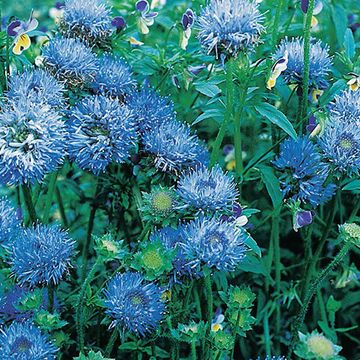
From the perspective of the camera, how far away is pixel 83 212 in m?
1.84

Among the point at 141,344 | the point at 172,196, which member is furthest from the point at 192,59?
the point at 141,344

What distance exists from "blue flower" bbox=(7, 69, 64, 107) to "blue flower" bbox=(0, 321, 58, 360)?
0.33m

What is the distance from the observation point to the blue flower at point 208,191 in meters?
1.06

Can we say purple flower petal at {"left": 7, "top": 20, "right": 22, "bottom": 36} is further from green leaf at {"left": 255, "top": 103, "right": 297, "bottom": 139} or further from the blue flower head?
the blue flower head

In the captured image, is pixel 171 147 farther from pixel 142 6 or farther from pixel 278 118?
pixel 142 6

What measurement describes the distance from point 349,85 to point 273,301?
1.61 ft

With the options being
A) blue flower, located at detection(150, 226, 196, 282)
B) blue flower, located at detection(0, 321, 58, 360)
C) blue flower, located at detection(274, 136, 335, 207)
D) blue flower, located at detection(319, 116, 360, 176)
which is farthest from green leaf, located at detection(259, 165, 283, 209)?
blue flower, located at detection(0, 321, 58, 360)

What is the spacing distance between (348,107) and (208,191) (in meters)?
0.30

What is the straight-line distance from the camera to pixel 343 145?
3.77ft

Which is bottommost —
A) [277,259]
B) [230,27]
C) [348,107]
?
[277,259]

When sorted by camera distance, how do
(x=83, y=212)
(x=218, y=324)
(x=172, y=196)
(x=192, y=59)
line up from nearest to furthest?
(x=172, y=196), (x=218, y=324), (x=192, y=59), (x=83, y=212)

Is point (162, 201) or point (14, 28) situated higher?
point (14, 28)

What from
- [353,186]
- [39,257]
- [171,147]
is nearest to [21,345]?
[39,257]

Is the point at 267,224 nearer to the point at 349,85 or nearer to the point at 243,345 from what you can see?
the point at 243,345
